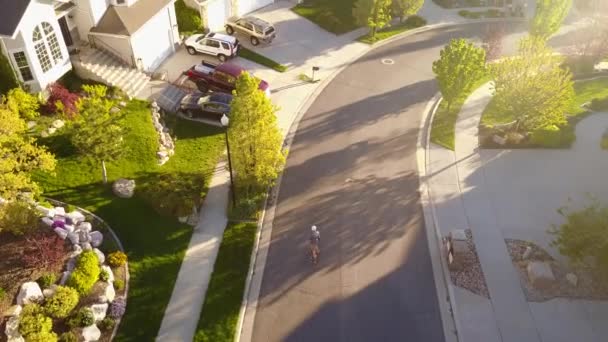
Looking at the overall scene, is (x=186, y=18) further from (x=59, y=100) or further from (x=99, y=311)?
(x=99, y=311)

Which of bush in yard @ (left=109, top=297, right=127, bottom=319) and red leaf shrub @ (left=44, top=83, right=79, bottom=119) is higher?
red leaf shrub @ (left=44, top=83, right=79, bottom=119)

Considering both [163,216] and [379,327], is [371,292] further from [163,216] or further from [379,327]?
[163,216]

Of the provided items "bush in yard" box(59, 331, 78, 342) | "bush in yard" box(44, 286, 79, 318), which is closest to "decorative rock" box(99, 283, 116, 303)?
"bush in yard" box(44, 286, 79, 318)

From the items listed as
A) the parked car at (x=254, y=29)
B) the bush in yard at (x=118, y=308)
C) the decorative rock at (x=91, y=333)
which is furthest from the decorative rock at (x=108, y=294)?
the parked car at (x=254, y=29)

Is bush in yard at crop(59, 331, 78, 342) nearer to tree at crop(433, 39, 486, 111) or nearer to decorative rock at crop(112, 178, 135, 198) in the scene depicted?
decorative rock at crop(112, 178, 135, 198)

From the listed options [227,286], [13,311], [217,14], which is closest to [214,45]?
[217,14]

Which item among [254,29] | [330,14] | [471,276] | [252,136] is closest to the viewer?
[471,276]
